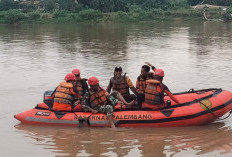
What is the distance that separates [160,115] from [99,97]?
52.0 inches

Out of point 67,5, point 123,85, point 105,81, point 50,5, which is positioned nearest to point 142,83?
point 123,85

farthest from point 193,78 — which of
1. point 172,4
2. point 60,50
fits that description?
point 172,4

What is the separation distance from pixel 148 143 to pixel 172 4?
52189 mm

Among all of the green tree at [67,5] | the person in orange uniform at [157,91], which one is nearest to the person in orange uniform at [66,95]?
the person in orange uniform at [157,91]

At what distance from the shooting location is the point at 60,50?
21.4 metres

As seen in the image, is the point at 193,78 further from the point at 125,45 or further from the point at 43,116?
the point at 125,45

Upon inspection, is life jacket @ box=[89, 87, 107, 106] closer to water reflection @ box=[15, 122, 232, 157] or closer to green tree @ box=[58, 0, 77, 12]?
water reflection @ box=[15, 122, 232, 157]

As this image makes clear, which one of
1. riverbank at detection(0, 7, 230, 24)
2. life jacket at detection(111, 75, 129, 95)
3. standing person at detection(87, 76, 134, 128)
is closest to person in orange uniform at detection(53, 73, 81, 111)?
standing person at detection(87, 76, 134, 128)

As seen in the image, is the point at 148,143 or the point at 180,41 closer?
the point at 148,143

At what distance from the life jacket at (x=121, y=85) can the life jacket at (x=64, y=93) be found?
105 centimetres

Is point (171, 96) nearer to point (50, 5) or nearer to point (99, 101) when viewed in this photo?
point (99, 101)

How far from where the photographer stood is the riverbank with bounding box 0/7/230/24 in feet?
149

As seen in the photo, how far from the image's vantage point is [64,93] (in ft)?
28.8

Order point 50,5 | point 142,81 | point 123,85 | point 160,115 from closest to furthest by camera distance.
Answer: point 160,115, point 123,85, point 142,81, point 50,5
